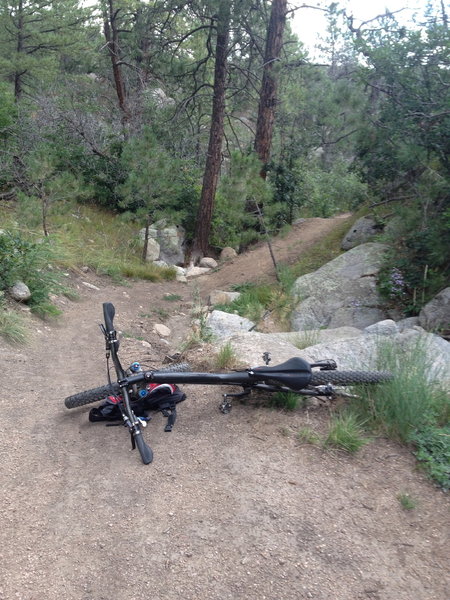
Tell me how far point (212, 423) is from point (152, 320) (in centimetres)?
522

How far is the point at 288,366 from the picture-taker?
3.57 meters

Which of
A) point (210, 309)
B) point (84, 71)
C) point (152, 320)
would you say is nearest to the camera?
point (152, 320)

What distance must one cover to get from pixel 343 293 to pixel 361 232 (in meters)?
2.65

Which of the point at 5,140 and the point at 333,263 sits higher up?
the point at 5,140

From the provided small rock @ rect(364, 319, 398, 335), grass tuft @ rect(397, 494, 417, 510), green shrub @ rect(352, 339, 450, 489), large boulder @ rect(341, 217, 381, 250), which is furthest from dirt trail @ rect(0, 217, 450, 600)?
large boulder @ rect(341, 217, 381, 250)

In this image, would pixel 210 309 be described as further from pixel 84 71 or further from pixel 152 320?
pixel 84 71

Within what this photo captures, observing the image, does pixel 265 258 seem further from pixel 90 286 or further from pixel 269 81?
pixel 90 286

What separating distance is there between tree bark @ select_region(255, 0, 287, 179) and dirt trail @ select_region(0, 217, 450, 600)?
10.7 m

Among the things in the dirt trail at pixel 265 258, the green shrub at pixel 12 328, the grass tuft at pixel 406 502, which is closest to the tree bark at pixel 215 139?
the dirt trail at pixel 265 258

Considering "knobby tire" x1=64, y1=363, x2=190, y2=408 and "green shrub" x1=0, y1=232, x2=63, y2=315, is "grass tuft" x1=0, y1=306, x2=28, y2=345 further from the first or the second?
"knobby tire" x1=64, y1=363, x2=190, y2=408

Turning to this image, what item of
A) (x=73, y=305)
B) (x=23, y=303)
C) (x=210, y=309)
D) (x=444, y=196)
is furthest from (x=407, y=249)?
(x=23, y=303)

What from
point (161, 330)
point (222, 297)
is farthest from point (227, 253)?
point (161, 330)

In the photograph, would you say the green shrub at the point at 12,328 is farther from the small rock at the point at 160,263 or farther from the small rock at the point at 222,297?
the small rock at the point at 160,263

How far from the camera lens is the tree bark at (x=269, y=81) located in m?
12.6
